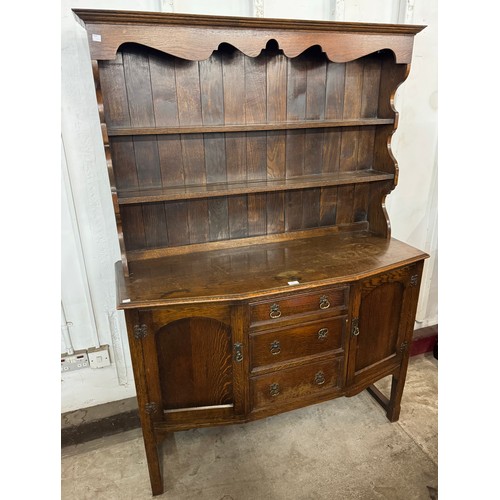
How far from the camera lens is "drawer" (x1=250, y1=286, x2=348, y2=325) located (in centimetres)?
166

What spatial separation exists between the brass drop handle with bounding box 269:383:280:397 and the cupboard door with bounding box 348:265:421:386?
39cm

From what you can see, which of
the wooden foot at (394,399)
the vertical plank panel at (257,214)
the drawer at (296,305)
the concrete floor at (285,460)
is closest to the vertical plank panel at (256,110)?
the vertical plank panel at (257,214)

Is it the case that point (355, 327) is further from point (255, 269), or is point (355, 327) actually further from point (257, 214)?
point (257, 214)

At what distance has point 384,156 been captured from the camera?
84.0 inches

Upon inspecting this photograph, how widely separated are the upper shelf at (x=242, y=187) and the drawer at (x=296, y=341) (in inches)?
26.9

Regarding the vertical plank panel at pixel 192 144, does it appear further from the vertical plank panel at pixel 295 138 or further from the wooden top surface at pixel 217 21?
the vertical plank panel at pixel 295 138

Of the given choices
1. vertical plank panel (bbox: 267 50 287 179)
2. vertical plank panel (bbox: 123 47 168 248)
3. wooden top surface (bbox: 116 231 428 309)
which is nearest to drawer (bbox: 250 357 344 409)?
wooden top surface (bbox: 116 231 428 309)

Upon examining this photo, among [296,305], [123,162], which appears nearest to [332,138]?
[296,305]

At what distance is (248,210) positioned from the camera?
2.10m

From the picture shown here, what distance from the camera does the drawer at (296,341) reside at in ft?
5.65

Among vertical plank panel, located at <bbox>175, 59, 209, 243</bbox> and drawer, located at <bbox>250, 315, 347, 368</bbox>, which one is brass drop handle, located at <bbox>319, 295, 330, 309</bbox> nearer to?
drawer, located at <bbox>250, 315, 347, 368</bbox>

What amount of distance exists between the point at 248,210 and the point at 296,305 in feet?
2.12
